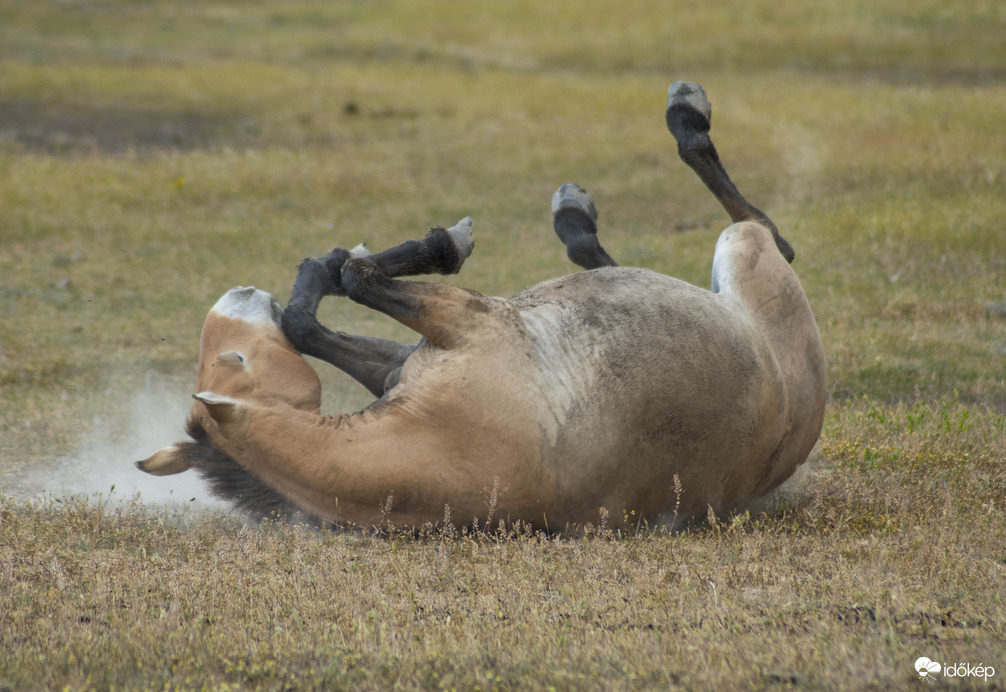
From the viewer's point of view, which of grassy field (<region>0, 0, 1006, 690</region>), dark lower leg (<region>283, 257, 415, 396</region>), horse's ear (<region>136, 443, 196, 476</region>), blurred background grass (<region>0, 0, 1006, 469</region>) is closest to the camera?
grassy field (<region>0, 0, 1006, 690</region>)

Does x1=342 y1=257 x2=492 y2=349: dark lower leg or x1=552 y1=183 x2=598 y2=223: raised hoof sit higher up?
x1=552 y1=183 x2=598 y2=223: raised hoof

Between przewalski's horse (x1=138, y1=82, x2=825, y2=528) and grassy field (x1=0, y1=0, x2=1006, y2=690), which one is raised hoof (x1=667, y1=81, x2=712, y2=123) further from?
grassy field (x1=0, y1=0, x2=1006, y2=690)

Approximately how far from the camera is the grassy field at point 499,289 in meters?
3.31

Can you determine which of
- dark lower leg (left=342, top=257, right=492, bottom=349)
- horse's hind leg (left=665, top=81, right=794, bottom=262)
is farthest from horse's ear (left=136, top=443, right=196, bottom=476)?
horse's hind leg (left=665, top=81, right=794, bottom=262)

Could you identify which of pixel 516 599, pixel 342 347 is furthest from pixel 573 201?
pixel 516 599

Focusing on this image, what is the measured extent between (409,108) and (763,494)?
14567mm

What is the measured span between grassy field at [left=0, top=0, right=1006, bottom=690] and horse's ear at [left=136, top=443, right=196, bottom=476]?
329 mm

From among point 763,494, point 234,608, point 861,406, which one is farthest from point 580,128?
point 234,608

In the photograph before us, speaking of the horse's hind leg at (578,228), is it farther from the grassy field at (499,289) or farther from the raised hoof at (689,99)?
the grassy field at (499,289)

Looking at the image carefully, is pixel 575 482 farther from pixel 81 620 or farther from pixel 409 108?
pixel 409 108

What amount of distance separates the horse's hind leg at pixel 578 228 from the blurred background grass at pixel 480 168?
222 centimetres

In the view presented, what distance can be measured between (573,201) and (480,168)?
9.43 m

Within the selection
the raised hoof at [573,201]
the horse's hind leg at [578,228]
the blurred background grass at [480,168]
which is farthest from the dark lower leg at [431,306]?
the blurred background grass at [480,168]

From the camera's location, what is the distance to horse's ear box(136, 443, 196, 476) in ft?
14.4
